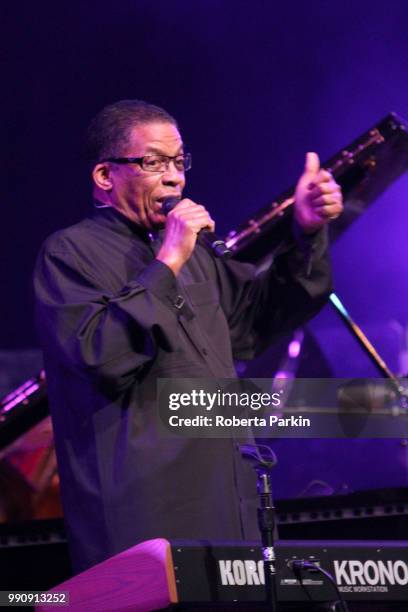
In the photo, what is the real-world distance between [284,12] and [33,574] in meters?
2.67

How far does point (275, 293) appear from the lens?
2619mm

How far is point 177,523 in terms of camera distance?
7.13 ft

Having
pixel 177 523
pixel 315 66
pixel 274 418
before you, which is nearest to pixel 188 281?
pixel 274 418

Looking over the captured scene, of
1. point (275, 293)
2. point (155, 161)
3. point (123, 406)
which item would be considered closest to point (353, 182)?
point (275, 293)

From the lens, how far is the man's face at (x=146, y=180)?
2.46 meters

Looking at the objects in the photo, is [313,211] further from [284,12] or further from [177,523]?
[284,12]

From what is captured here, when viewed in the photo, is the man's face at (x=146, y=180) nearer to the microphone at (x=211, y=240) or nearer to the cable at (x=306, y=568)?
the microphone at (x=211, y=240)

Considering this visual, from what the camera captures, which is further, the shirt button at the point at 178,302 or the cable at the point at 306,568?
the shirt button at the point at 178,302

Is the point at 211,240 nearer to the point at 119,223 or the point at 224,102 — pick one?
the point at 119,223

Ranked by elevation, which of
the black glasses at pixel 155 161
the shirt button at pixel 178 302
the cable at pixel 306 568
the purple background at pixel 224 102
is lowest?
the cable at pixel 306 568

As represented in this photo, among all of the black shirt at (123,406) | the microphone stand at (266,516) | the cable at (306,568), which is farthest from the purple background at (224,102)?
the cable at (306,568)

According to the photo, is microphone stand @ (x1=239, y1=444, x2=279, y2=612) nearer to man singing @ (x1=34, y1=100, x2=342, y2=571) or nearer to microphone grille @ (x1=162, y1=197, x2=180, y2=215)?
man singing @ (x1=34, y1=100, x2=342, y2=571)

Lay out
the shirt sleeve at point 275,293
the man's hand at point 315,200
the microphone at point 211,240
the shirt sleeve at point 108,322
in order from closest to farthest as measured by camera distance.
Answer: the shirt sleeve at point 108,322
the microphone at point 211,240
the man's hand at point 315,200
the shirt sleeve at point 275,293

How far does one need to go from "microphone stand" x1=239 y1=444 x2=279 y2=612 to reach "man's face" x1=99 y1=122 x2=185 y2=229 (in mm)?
760
